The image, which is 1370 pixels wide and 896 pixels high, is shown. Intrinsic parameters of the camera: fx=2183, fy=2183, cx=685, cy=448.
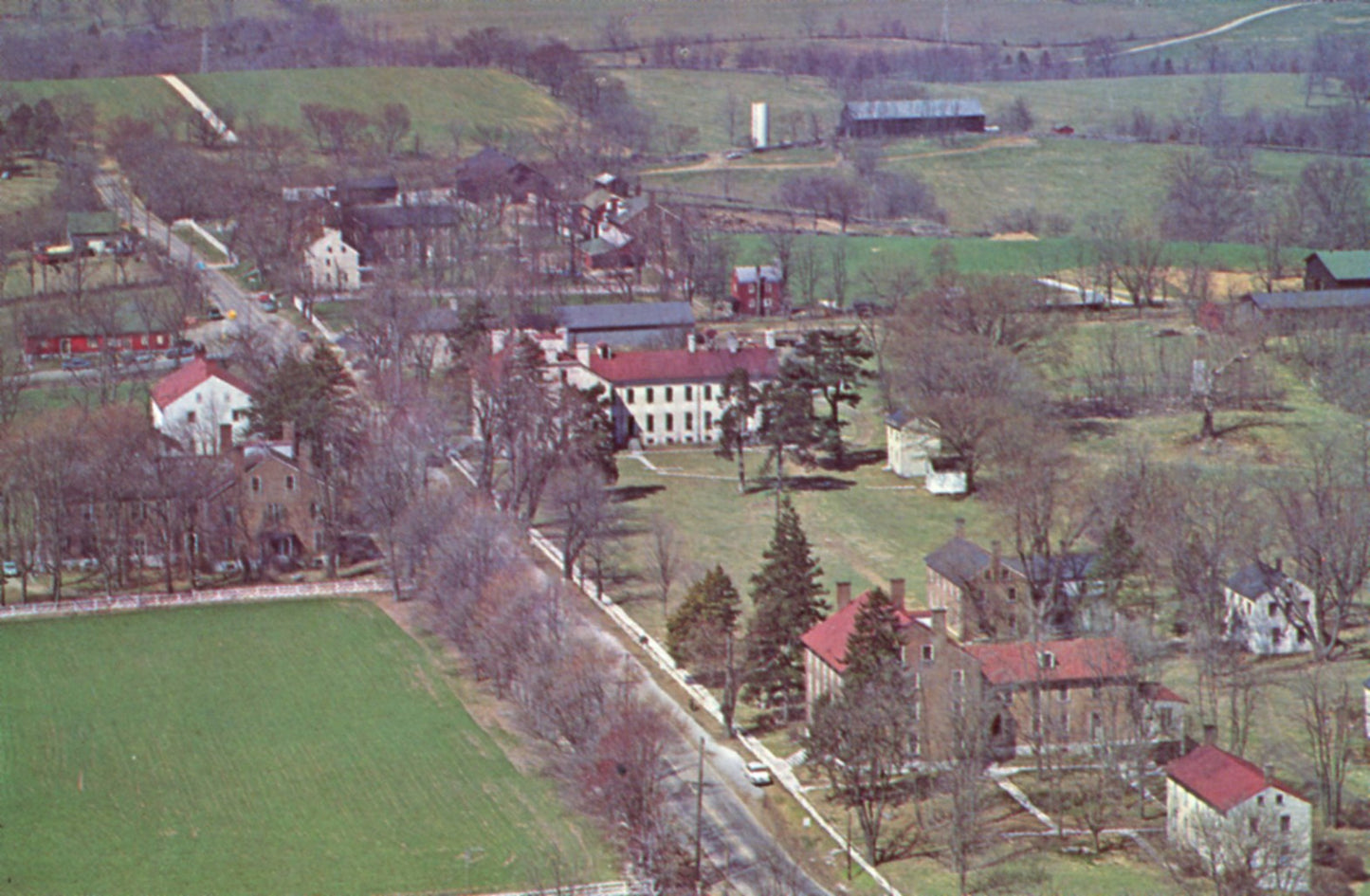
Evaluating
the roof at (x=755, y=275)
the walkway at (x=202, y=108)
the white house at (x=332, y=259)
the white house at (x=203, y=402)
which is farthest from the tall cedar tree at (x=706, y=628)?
the walkway at (x=202, y=108)

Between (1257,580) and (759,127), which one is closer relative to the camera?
(1257,580)

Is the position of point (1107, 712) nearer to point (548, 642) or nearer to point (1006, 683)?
point (1006, 683)

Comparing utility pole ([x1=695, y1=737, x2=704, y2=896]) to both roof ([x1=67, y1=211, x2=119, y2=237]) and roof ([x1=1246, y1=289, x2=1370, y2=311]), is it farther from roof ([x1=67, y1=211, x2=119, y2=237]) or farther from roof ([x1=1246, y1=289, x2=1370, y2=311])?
roof ([x1=67, y1=211, x2=119, y2=237])

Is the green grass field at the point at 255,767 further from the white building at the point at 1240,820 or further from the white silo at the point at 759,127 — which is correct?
the white silo at the point at 759,127

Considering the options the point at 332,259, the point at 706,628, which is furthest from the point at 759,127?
the point at 706,628

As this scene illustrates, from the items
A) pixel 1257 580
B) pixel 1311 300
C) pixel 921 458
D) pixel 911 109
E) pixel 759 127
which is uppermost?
pixel 911 109

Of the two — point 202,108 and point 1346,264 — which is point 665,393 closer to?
point 1346,264
